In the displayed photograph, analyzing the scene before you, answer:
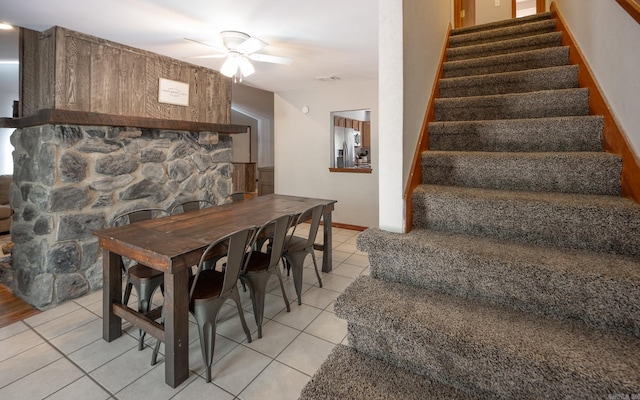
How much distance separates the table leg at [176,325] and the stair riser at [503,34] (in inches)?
127

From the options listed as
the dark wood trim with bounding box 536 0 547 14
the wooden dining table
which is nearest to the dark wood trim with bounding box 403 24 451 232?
the wooden dining table

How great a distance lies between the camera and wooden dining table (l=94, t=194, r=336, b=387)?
5.48ft

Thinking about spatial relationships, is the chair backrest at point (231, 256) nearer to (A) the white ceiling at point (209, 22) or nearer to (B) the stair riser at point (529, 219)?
(B) the stair riser at point (529, 219)

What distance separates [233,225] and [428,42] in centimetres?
188

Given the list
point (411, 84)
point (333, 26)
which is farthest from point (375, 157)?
point (411, 84)

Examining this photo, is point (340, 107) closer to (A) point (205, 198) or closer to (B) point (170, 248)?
(A) point (205, 198)

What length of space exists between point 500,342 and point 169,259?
5.00 ft

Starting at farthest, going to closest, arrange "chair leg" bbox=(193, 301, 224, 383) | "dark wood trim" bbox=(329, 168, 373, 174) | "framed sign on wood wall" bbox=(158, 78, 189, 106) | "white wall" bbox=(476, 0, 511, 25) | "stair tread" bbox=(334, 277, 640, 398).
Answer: "white wall" bbox=(476, 0, 511, 25), "dark wood trim" bbox=(329, 168, 373, 174), "framed sign on wood wall" bbox=(158, 78, 189, 106), "chair leg" bbox=(193, 301, 224, 383), "stair tread" bbox=(334, 277, 640, 398)

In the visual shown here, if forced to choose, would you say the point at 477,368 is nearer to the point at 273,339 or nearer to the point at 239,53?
the point at 273,339

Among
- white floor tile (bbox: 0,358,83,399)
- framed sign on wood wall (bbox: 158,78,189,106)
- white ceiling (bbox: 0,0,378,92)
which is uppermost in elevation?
white ceiling (bbox: 0,0,378,92)

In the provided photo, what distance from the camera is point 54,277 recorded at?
2559 mm

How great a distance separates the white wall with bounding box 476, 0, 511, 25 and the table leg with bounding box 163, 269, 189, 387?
621cm

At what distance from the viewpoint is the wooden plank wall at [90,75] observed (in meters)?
2.51

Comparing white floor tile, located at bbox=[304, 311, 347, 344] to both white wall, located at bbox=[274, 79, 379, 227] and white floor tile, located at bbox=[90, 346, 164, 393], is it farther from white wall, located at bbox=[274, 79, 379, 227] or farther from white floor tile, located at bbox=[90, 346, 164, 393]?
white wall, located at bbox=[274, 79, 379, 227]
